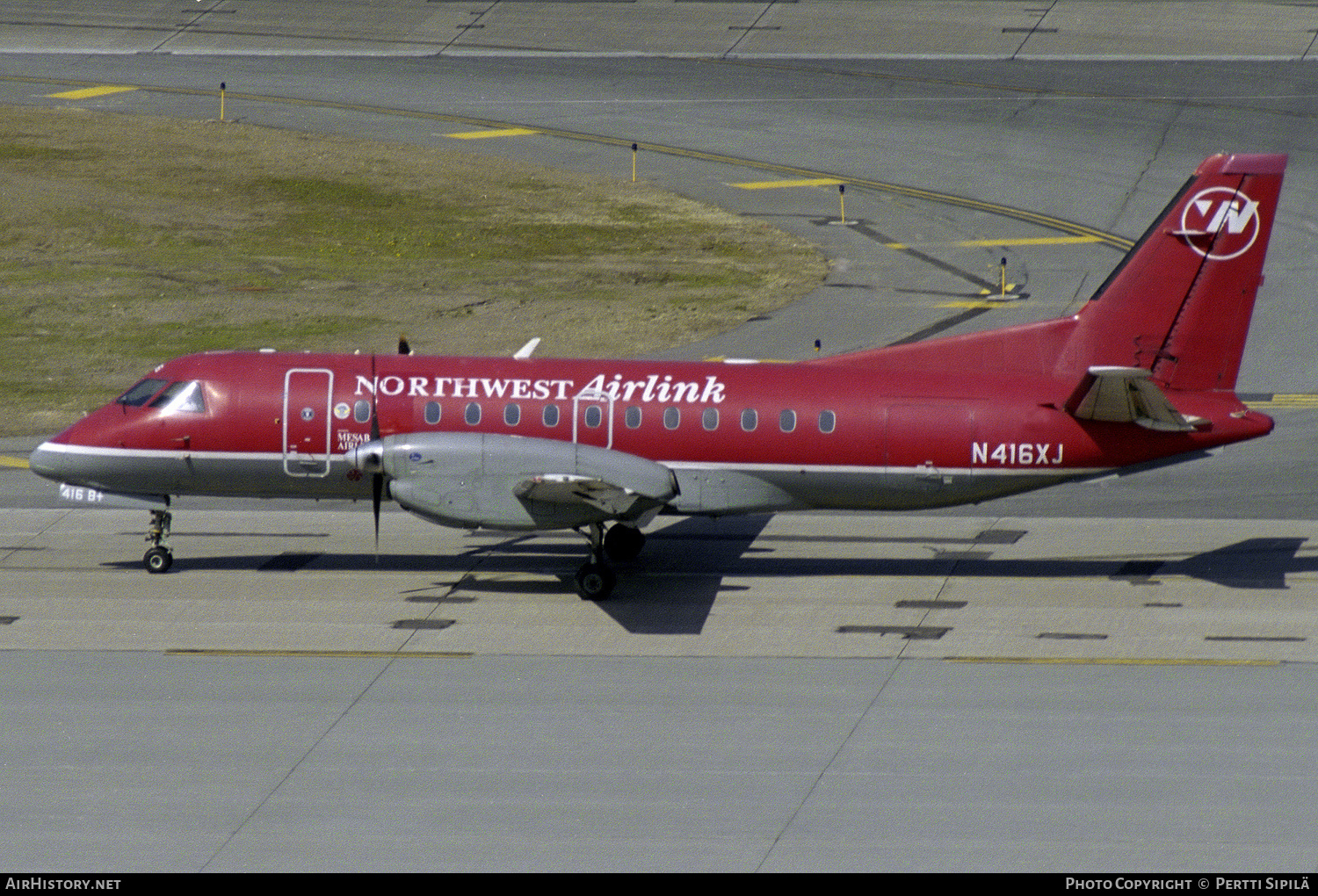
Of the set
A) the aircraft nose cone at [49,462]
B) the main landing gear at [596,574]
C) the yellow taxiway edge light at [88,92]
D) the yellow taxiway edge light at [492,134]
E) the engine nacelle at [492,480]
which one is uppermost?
the yellow taxiway edge light at [88,92]

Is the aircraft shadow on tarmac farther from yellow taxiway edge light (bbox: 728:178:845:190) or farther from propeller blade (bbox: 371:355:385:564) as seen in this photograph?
yellow taxiway edge light (bbox: 728:178:845:190)

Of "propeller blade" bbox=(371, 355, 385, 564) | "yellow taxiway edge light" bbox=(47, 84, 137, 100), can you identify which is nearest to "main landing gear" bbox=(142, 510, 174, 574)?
"propeller blade" bbox=(371, 355, 385, 564)

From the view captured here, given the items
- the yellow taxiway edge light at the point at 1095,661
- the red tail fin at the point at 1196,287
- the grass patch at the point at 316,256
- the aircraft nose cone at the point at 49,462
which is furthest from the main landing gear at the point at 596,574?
the grass patch at the point at 316,256

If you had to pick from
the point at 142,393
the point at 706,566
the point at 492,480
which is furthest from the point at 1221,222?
the point at 142,393

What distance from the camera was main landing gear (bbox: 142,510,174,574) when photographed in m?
25.9

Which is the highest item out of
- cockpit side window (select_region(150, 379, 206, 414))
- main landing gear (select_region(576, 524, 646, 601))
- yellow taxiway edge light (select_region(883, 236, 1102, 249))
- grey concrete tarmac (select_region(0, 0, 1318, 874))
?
yellow taxiway edge light (select_region(883, 236, 1102, 249))

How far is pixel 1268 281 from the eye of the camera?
147 ft

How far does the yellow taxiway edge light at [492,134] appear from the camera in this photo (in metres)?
61.7

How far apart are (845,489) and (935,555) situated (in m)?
3.11

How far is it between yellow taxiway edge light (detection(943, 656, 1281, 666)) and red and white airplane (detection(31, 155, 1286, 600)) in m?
3.52

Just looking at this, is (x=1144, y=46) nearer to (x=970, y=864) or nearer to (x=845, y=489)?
(x=845, y=489)

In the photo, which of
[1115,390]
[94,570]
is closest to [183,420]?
[94,570]

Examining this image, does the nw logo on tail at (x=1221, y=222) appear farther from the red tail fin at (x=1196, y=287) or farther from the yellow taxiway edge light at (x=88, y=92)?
the yellow taxiway edge light at (x=88, y=92)

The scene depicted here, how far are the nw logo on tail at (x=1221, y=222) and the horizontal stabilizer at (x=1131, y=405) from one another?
2278mm
